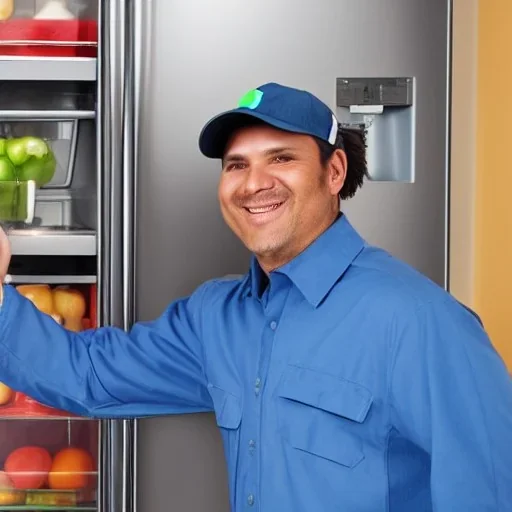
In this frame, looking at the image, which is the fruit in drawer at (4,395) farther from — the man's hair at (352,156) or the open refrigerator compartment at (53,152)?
the man's hair at (352,156)

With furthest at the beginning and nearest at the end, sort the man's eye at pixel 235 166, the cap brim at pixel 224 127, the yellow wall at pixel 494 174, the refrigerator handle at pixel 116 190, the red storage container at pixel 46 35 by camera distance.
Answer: the yellow wall at pixel 494 174 → the red storage container at pixel 46 35 → the refrigerator handle at pixel 116 190 → the man's eye at pixel 235 166 → the cap brim at pixel 224 127

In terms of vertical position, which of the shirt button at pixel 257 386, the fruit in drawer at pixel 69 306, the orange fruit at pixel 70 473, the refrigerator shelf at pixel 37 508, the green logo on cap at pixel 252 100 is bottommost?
the refrigerator shelf at pixel 37 508

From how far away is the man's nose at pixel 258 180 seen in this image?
5.64 feet

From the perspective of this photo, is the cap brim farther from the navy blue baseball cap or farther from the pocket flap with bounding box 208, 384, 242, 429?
the pocket flap with bounding box 208, 384, 242, 429

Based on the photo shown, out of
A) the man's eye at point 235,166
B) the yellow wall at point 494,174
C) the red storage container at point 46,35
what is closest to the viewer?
the man's eye at point 235,166

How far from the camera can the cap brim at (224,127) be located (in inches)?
66.2

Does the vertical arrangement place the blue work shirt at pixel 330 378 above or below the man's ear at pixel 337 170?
below

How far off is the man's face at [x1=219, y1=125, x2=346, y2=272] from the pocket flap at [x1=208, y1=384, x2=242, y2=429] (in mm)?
283

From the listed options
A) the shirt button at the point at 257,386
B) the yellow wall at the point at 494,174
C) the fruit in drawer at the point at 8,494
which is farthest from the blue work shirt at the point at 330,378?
the yellow wall at the point at 494,174

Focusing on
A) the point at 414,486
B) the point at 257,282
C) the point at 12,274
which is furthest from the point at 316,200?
the point at 12,274

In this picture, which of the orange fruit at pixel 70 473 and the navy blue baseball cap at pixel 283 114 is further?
the orange fruit at pixel 70 473

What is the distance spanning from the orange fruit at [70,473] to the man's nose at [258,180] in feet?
3.23

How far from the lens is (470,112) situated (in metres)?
2.71

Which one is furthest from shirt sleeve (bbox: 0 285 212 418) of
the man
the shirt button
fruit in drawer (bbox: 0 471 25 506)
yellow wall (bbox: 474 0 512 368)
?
yellow wall (bbox: 474 0 512 368)
